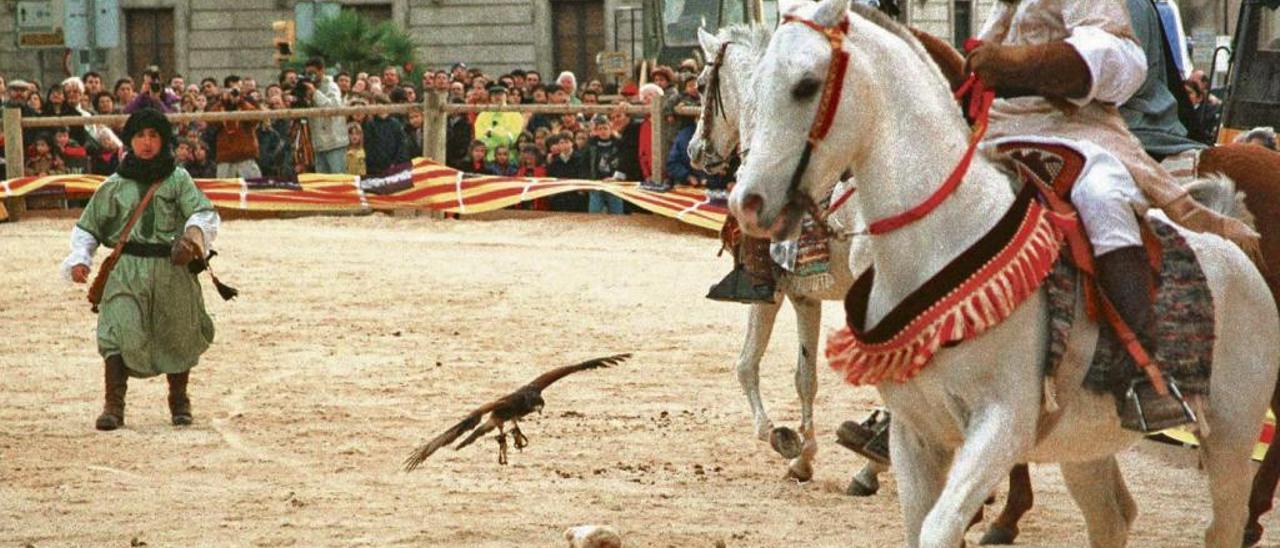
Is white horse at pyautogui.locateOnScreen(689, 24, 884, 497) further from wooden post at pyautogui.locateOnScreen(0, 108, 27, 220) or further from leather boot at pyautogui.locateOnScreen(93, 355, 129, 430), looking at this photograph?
wooden post at pyautogui.locateOnScreen(0, 108, 27, 220)

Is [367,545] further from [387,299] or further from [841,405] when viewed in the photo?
[387,299]

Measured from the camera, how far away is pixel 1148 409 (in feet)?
19.0

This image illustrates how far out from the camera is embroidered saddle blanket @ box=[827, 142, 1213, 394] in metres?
5.60

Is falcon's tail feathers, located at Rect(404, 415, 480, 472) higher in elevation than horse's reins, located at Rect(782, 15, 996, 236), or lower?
lower

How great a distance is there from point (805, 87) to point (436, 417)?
248 inches

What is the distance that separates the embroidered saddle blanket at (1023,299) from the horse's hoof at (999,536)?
2145 millimetres

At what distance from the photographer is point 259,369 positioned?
1334 cm

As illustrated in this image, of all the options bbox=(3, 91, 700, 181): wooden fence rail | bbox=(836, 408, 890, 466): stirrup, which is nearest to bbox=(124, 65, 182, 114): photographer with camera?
bbox=(3, 91, 700, 181): wooden fence rail

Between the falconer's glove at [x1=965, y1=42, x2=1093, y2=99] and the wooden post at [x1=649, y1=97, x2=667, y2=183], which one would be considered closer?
the falconer's glove at [x1=965, y1=42, x2=1093, y2=99]

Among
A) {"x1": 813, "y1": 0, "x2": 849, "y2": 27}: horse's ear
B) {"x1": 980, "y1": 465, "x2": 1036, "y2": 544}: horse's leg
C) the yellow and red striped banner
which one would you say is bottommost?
{"x1": 980, "y1": 465, "x2": 1036, "y2": 544}: horse's leg

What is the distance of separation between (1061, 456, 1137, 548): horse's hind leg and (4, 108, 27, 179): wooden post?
53.7 ft

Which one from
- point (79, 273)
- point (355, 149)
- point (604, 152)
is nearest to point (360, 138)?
point (355, 149)

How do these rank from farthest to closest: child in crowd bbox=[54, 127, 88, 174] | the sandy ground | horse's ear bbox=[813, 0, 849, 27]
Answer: child in crowd bbox=[54, 127, 88, 174] → the sandy ground → horse's ear bbox=[813, 0, 849, 27]

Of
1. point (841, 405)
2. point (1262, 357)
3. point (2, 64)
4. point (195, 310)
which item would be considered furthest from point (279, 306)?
point (2, 64)
